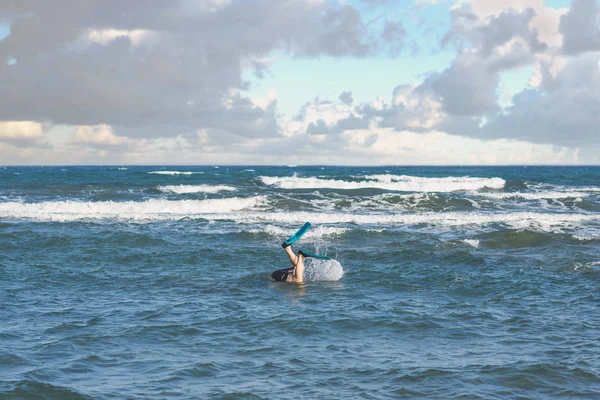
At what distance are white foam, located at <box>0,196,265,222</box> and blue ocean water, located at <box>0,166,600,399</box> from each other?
3936 mm

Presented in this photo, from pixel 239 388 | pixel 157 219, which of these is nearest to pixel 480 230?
pixel 157 219

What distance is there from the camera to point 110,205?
3638 cm

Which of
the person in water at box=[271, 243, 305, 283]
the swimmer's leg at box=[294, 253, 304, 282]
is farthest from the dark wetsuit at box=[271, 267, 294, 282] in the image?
the swimmer's leg at box=[294, 253, 304, 282]

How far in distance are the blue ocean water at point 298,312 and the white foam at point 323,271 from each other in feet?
0.21

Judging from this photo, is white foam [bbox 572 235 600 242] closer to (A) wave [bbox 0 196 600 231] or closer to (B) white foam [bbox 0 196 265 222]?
(A) wave [bbox 0 196 600 231]

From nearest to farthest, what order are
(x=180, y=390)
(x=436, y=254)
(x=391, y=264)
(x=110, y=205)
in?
(x=180, y=390)
(x=391, y=264)
(x=436, y=254)
(x=110, y=205)

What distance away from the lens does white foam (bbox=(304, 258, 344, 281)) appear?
16.4m

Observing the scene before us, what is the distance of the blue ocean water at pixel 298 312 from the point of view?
876 cm

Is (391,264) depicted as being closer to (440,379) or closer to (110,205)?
(440,379)

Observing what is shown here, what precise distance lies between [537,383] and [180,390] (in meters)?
4.98

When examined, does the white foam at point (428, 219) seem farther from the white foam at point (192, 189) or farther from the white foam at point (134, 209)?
the white foam at point (192, 189)

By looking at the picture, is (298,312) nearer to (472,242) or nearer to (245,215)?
(472,242)

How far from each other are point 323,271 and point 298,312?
4071 mm

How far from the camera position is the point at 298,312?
1259cm
